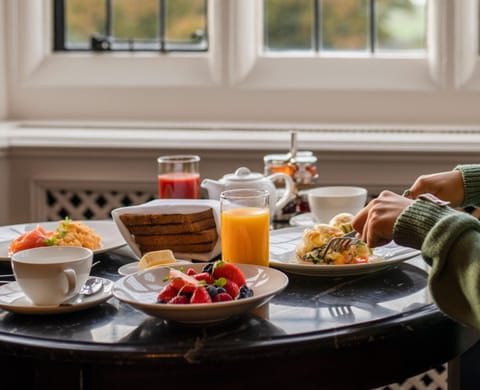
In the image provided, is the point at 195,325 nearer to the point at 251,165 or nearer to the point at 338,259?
the point at 338,259

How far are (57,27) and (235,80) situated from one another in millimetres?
697

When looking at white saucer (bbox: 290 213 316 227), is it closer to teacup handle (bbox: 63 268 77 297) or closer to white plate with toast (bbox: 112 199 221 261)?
white plate with toast (bbox: 112 199 221 261)

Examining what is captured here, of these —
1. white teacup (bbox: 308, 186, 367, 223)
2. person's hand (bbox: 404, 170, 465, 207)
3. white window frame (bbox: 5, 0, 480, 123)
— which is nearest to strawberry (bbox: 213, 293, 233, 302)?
person's hand (bbox: 404, 170, 465, 207)

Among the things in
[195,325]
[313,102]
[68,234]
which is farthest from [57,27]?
[195,325]

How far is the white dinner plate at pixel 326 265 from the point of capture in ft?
5.30

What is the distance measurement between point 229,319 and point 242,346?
93 millimetres

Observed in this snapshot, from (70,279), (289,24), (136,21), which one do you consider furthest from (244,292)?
(136,21)

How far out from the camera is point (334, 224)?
181cm

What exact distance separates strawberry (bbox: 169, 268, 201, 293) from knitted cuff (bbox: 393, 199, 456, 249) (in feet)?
1.09

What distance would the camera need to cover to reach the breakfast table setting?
130 cm

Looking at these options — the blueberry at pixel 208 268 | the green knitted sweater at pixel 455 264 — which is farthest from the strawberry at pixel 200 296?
the green knitted sweater at pixel 455 264

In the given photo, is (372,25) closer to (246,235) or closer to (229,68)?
(229,68)

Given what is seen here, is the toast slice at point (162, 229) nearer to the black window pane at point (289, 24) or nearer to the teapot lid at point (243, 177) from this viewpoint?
the teapot lid at point (243, 177)

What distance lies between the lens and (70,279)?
Result: 4.65ft
